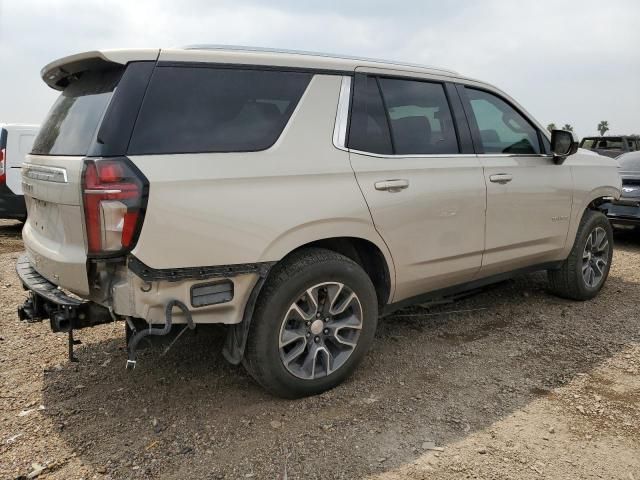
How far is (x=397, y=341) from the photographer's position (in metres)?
4.02

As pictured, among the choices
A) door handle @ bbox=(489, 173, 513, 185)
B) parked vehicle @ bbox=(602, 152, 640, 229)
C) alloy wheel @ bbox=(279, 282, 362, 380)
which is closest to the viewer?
alloy wheel @ bbox=(279, 282, 362, 380)

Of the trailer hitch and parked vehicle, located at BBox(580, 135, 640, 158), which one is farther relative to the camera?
parked vehicle, located at BBox(580, 135, 640, 158)

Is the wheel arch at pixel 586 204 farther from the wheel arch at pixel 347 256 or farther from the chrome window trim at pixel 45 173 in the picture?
the chrome window trim at pixel 45 173

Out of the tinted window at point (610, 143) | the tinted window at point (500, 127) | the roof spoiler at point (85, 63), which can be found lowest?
the tinted window at point (610, 143)

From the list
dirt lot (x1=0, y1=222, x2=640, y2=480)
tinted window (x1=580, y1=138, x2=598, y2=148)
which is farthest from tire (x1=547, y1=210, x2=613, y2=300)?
tinted window (x1=580, y1=138, x2=598, y2=148)

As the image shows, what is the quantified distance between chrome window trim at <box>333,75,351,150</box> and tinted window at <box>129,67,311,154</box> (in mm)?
A: 267

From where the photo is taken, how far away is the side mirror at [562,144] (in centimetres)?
437

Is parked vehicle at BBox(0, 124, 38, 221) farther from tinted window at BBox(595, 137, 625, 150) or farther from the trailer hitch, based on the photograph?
tinted window at BBox(595, 137, 625, 150)

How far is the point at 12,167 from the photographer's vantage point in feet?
27.2

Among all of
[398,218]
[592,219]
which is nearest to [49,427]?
[398,218]

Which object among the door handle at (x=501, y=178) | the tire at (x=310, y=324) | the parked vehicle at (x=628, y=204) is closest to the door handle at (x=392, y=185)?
the tire at (x=310, y=324)

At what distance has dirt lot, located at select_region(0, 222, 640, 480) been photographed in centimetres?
255

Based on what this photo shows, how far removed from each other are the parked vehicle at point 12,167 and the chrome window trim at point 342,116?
21.9 ft

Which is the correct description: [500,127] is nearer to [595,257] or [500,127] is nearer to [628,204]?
[595,257]
